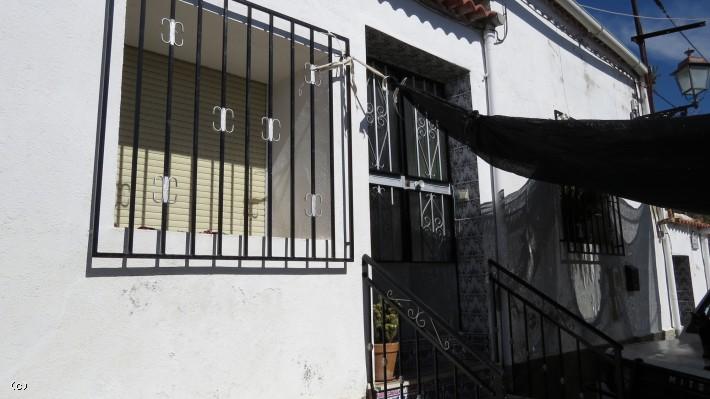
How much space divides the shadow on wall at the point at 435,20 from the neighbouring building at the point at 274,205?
28mm

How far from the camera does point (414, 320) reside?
348cm

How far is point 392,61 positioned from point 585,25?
403 cm

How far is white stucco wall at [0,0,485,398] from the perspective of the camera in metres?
2.33

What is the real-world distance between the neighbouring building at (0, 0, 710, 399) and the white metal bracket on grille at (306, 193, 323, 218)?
2 cm

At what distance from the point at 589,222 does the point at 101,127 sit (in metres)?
5.87

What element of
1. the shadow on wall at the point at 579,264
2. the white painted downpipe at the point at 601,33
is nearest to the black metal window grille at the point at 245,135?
the shadow on wall at the point at 579,264

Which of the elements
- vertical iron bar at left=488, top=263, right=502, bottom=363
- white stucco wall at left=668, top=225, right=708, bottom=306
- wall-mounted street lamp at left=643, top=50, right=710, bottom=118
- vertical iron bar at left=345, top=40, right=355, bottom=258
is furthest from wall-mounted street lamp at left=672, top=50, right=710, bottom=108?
vertical iron bar at left=345, top=40, right=355, bottom=258

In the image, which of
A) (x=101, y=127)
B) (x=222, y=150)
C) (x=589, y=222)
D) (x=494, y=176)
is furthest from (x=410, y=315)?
(x=589, y=222)

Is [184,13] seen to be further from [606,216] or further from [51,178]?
[606,216]

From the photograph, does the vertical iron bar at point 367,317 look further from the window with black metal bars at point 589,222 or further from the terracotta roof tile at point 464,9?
the window with black metal bars at point 589,222

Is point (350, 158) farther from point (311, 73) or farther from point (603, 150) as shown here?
point (603, 150)

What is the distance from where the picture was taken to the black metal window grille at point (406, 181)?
4548 millimetres

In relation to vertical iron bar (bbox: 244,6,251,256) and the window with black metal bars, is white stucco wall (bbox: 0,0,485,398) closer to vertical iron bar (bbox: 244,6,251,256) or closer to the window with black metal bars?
vertical iron bar (bbox: 244,6,251,256)

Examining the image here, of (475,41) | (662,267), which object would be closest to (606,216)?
(662,267)
